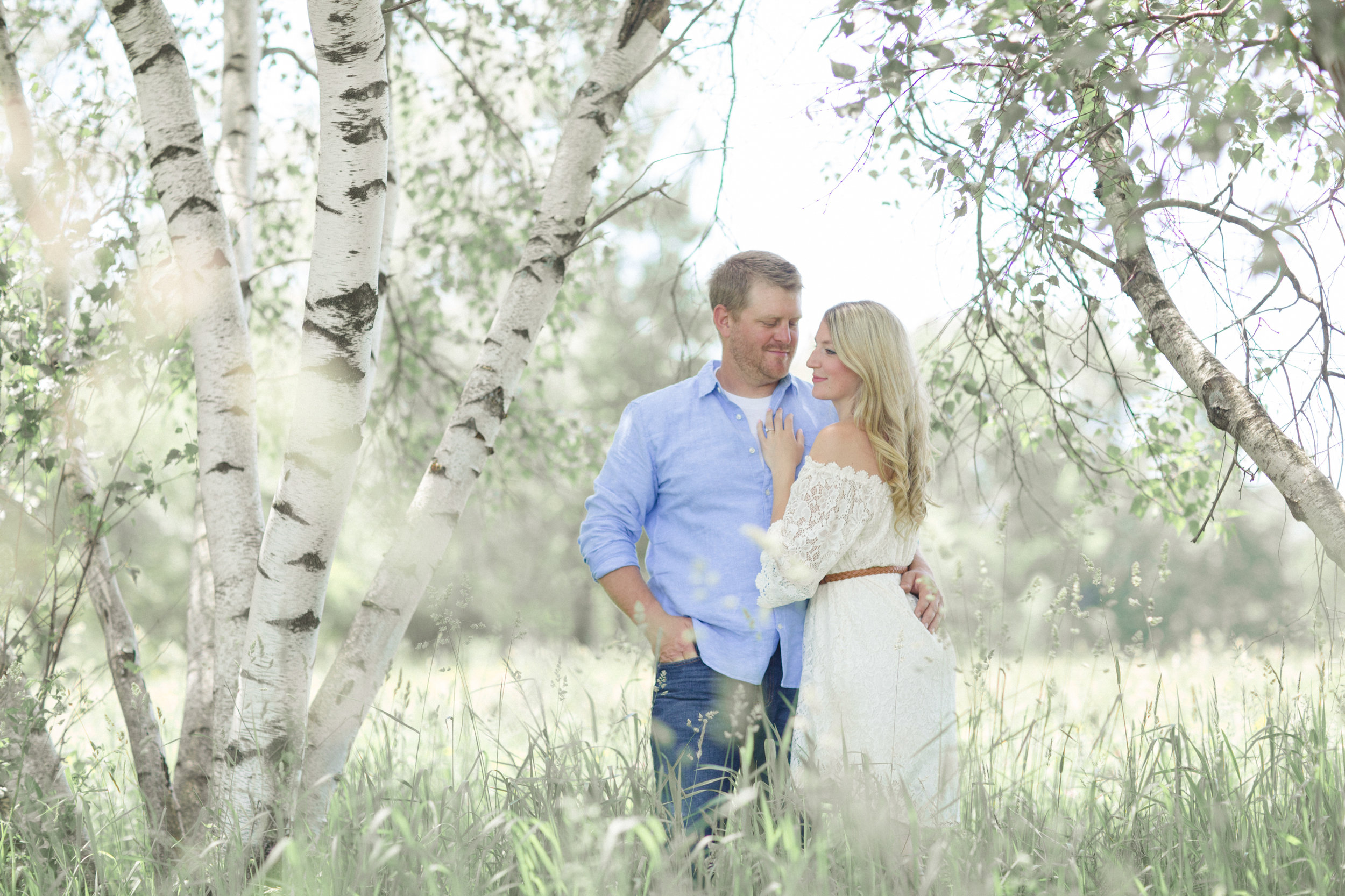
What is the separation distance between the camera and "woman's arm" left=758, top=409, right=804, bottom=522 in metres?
2.58

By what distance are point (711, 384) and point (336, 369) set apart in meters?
1.11

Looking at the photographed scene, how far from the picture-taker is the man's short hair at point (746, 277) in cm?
285

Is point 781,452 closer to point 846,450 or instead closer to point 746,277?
point 846,450

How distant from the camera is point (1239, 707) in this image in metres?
3.31

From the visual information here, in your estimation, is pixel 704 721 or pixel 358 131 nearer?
pixel 704 721

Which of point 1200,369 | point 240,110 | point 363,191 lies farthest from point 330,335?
point 1200,369

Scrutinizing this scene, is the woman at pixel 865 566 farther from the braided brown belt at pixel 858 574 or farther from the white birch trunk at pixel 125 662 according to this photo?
the white birch trunk at pixel 125 662

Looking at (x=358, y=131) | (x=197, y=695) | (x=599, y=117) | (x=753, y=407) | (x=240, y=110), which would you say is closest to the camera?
(x=358, y=131)

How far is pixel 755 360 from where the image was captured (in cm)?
289

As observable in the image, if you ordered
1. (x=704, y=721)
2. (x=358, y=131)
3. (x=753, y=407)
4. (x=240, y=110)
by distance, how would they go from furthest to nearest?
(x=240, y=110) → (x=753, y=407) → (x=358, y=131) → (x=704, y=721)

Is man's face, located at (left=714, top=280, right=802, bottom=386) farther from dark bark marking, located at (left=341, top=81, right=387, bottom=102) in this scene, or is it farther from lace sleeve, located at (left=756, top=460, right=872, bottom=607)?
dark bark marking, located at (left=341, top=81, right=387, bottom=102)

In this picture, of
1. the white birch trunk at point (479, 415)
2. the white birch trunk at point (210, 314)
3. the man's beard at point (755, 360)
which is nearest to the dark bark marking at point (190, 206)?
the white birch trunk at point (210, 314)

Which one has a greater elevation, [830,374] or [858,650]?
[830,374]

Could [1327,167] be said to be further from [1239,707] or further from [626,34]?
[626,34]
